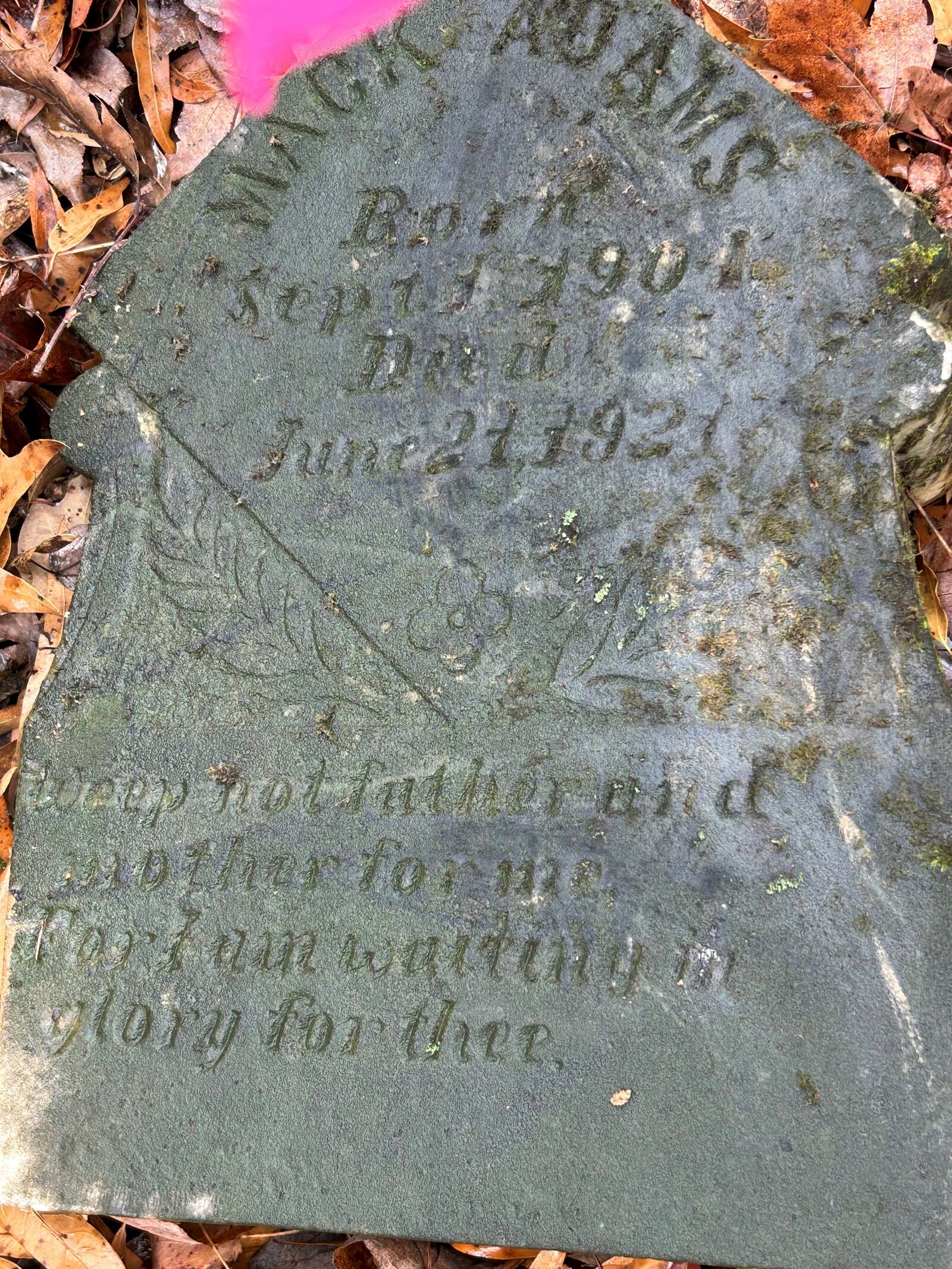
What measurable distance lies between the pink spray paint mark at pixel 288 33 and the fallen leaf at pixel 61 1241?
250 centimetres

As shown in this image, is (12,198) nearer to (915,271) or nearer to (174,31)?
(174,31)

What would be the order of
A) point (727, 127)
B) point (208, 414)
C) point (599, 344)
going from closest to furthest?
point (727, 127) → point (599, 344) → point (208, 414)

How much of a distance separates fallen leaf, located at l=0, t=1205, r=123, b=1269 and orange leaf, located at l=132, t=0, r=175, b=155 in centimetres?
264

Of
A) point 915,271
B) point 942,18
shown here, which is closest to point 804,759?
point 915,271

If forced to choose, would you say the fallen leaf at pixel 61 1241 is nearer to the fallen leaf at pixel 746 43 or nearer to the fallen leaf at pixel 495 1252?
the fallen leaf at pixel 495 1252

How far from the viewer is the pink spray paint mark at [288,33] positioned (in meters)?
1.84

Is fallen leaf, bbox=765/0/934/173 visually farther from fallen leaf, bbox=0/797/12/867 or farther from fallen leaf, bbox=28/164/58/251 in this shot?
fallen leaf, bbox=0/797/12/867

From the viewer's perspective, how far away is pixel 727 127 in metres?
1.70

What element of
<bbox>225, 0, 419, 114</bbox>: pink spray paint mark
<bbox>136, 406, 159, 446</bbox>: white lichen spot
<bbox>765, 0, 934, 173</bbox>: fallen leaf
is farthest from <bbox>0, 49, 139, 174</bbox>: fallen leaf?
<bbox>765, 0, 934, 173</bbox>: fallen leaf

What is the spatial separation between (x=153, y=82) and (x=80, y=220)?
0.41 meters

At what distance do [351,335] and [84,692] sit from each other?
960 millimetres

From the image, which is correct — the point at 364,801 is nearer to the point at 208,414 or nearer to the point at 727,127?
the point at 208,414

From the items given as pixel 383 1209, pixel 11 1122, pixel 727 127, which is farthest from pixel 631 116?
pixel 11 1122

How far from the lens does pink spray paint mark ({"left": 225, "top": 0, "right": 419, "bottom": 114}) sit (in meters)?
1.84
